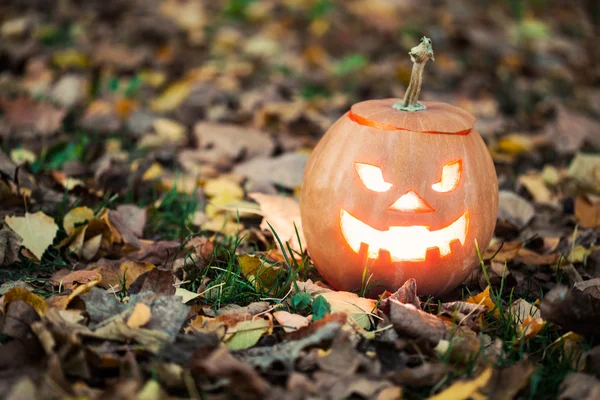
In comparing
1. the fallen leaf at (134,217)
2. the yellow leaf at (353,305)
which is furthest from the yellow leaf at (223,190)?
the yellow leaf at (353,305)

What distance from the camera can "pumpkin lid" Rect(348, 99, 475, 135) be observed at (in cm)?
214

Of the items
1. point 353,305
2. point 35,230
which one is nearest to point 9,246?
point 35,230

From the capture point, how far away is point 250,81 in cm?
477

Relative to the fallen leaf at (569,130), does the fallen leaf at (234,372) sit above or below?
below

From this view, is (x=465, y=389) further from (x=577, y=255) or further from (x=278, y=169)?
(x=278, y=169)

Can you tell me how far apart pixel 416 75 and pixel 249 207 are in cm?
89

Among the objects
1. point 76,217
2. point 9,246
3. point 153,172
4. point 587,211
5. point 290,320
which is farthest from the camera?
point 153,172

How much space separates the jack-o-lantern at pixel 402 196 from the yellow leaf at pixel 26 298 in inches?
35.6

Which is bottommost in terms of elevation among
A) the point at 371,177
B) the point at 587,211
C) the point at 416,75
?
the point at 587,211

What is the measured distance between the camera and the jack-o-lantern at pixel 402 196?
212 centimetres

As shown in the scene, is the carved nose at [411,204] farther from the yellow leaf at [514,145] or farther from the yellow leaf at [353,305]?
the yellow leaf at [514,145]

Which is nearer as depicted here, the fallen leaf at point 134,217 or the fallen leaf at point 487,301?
the fallen leaf at point 487,301

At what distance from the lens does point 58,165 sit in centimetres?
309

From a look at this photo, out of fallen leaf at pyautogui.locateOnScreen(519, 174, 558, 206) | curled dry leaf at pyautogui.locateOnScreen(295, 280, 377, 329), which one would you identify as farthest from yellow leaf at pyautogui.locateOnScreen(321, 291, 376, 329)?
fallen leaf at pyautogui.locateOnScreen(519, 174, 558, 206)
